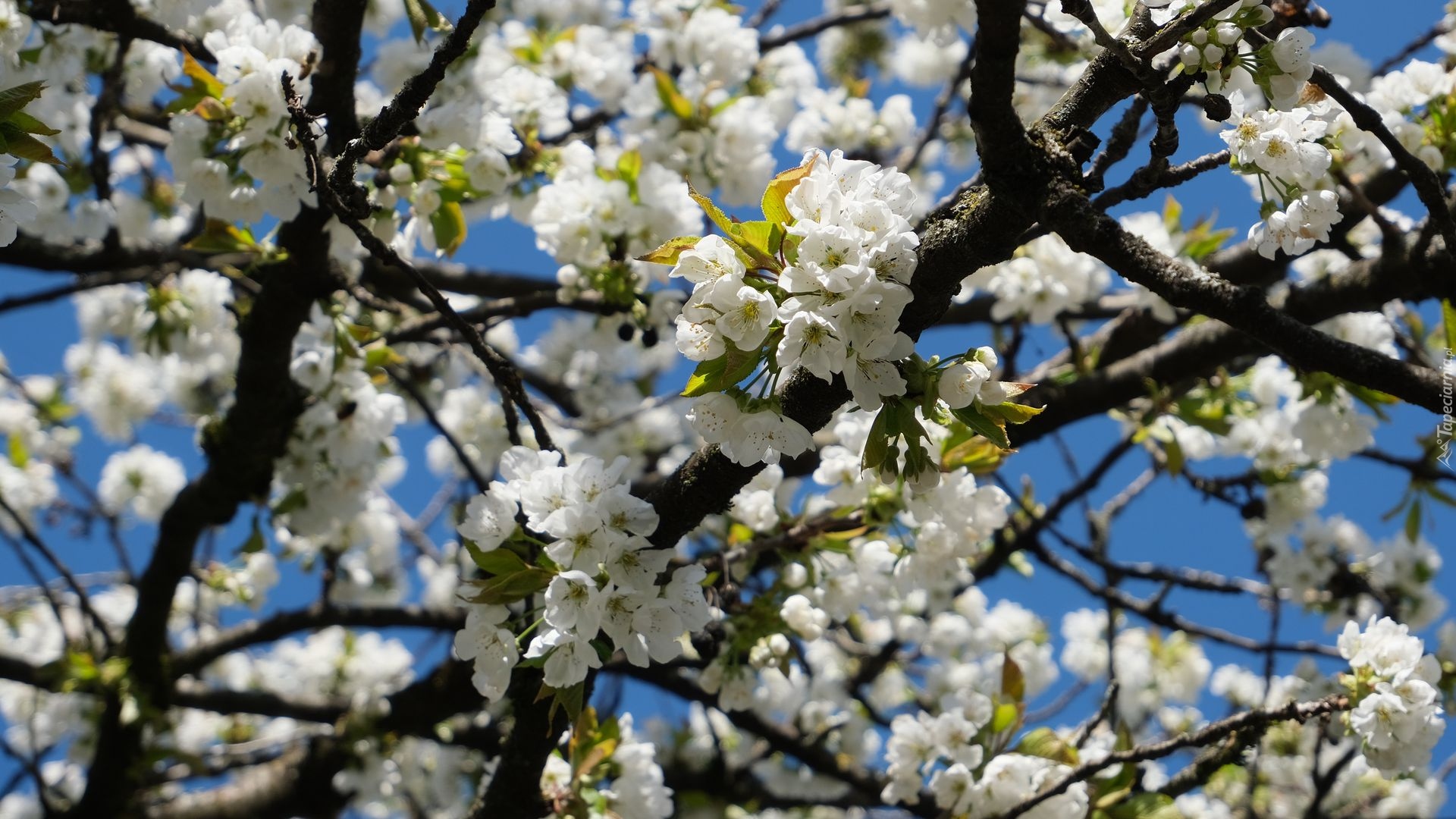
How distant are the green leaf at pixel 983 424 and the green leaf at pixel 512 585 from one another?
665 millimetres

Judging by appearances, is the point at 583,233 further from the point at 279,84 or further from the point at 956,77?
the point at 956,77

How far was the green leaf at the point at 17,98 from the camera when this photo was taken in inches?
61.1

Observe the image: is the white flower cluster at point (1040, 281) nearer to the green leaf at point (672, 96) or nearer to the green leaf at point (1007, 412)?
the green leaf at point (672, 96)

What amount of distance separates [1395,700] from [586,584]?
1473 millimetres

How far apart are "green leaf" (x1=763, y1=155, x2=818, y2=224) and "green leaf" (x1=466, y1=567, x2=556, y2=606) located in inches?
25.6

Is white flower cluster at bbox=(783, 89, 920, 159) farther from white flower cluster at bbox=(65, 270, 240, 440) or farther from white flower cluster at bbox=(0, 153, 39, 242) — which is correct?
white flower cluster at bbox=(0, 153, 39, 242)

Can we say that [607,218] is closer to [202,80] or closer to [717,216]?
[202,80]

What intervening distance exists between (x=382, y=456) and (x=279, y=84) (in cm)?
121

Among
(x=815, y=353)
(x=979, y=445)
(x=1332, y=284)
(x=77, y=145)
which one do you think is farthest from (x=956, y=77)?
(x=77, y=145)

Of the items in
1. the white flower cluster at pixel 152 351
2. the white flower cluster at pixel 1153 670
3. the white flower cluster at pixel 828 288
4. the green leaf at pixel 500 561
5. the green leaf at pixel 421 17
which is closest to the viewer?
the white flower cluster at pixel 828 288

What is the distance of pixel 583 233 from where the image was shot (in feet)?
8.72

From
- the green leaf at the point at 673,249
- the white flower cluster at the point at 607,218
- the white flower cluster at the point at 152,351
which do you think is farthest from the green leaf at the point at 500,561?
the white flower cluster at the point at 152,351

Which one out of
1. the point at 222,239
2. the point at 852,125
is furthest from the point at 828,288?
the point at 852,125

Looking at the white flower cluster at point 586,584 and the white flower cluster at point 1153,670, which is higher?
the white flower cluster at point 1153,670
